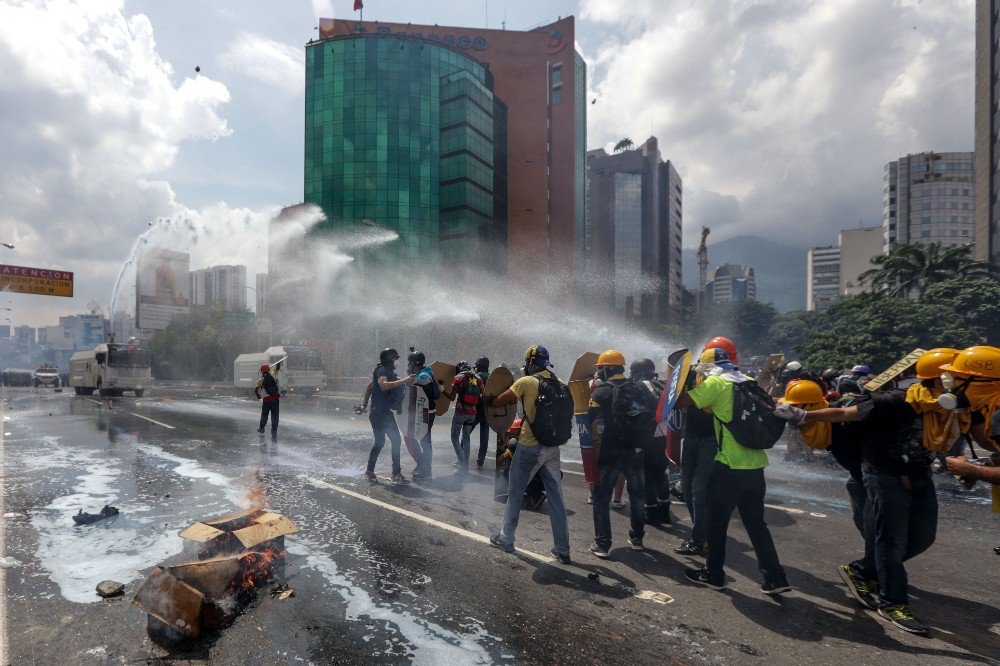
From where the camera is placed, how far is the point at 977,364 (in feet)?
11.5

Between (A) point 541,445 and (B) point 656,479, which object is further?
(B) point 656,479

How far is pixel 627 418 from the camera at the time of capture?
4977 millimetres

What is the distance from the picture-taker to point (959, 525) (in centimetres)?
613

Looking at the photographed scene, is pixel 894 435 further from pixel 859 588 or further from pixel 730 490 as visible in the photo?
pixel 859 588

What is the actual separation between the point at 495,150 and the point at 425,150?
1465 centimetres

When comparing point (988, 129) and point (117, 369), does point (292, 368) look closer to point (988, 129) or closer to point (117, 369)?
point (117, 369)

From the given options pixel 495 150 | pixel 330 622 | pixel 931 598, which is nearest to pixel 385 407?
pixel 330 622

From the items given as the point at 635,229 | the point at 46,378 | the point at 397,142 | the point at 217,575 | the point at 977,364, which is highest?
the point at 635,229

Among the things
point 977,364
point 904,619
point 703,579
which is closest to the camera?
point 977,364

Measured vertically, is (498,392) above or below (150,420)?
above

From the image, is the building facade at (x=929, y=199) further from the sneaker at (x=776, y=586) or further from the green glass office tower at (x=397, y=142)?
the sneaker at (x=776, y=586)

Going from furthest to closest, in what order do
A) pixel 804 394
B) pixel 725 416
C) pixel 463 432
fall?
pixel 463 432 → pixel 725 416 → pixel 804 394

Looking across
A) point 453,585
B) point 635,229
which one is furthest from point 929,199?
point 453,585

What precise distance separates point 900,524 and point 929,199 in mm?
154590
